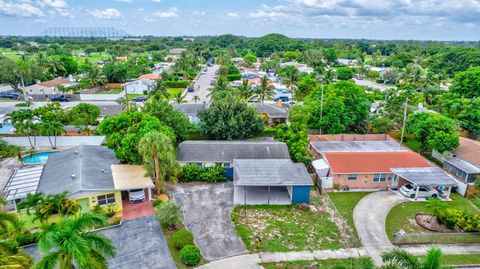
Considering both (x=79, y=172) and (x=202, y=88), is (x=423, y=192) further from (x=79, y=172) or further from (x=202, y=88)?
(x=202, y=88)

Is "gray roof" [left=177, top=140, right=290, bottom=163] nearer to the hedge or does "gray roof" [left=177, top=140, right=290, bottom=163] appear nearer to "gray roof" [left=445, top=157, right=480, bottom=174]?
the hedge

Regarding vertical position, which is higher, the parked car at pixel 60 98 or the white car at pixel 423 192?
the parked car at pixel 60 98

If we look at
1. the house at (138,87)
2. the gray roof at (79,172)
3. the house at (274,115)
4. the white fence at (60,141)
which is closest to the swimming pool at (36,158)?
the white fence at (60,141)

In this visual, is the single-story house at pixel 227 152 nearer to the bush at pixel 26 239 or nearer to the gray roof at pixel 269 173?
the gray roof at pixel 269 173

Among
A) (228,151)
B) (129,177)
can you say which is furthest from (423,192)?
(129,177)

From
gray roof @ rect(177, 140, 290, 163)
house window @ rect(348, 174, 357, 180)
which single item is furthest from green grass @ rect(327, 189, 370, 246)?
gray roof @ rect(177, 140, 290, 163)
